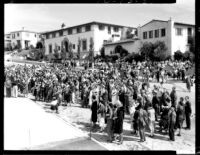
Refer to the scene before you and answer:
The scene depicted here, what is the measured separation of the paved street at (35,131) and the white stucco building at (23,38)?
2187 millimetres

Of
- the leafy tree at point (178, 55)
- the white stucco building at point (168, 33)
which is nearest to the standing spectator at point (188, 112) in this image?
the leafy tree at point (178, 55)

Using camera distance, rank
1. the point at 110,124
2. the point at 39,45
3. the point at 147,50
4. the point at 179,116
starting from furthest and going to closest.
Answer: the point at 39,45 < the point at 147,50 < the point at 179,116 < the point at 110,124

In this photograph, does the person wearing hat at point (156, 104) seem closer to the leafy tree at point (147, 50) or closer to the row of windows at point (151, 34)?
the leafy tree at point (147, 50)

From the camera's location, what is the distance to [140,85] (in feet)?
41.2

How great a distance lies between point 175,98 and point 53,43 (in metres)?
5.68

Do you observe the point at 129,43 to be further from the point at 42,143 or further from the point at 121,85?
the point at 42,143

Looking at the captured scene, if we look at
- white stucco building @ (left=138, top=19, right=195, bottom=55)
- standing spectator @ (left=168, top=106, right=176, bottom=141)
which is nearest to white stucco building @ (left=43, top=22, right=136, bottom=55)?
white stucco building @ (left=138, top=19, right=195, bottom=55)

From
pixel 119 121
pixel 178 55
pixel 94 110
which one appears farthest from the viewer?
pixel 178 55

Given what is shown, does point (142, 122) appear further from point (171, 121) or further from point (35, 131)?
point (35, 131)

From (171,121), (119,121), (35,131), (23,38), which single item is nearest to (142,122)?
(119,121)

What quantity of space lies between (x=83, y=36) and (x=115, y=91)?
9.02ft

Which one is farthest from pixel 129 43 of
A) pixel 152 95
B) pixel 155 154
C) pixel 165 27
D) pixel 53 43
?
pixel 155 154

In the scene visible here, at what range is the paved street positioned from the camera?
8586 millimetres

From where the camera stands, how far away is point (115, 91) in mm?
11727
